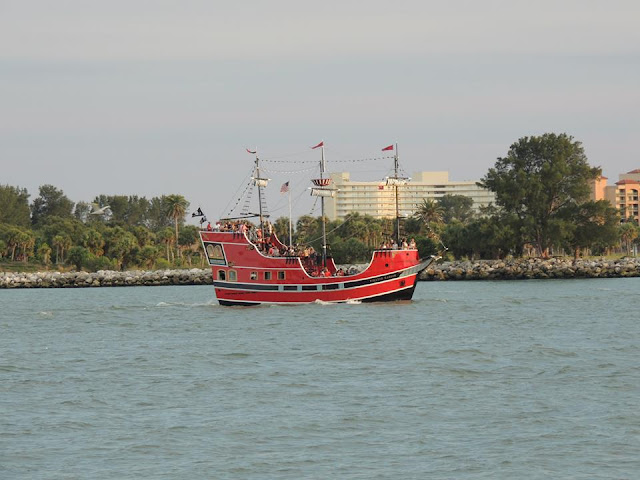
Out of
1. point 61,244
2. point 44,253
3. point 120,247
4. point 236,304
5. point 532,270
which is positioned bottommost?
point 236,304

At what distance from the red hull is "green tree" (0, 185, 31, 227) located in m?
107

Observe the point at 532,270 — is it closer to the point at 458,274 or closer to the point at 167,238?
the point at 458,274

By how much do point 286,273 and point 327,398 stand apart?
30.9 meters

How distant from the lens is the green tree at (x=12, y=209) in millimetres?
161875

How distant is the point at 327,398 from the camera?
90.9ft

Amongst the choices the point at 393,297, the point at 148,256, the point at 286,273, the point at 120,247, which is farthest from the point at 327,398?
the point at 148,256

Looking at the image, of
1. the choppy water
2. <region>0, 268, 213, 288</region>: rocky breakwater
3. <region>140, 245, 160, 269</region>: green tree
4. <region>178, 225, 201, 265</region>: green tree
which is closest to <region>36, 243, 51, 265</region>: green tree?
<region>140, 245, 160, 269</region>: green tree

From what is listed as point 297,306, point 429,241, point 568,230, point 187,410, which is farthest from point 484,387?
point 429,241

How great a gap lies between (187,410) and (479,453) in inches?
313

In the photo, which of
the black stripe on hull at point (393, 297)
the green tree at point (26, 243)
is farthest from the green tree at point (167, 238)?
the black stripe on hull at point (393, 297)

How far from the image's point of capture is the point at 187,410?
26.3 m

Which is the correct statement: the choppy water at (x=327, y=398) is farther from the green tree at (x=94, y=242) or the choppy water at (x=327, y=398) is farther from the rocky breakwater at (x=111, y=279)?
the green tree at (x=94, y=242)

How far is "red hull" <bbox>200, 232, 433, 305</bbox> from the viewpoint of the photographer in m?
57.9

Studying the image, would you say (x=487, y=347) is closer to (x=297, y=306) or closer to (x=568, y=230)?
(x=297, y=306)
